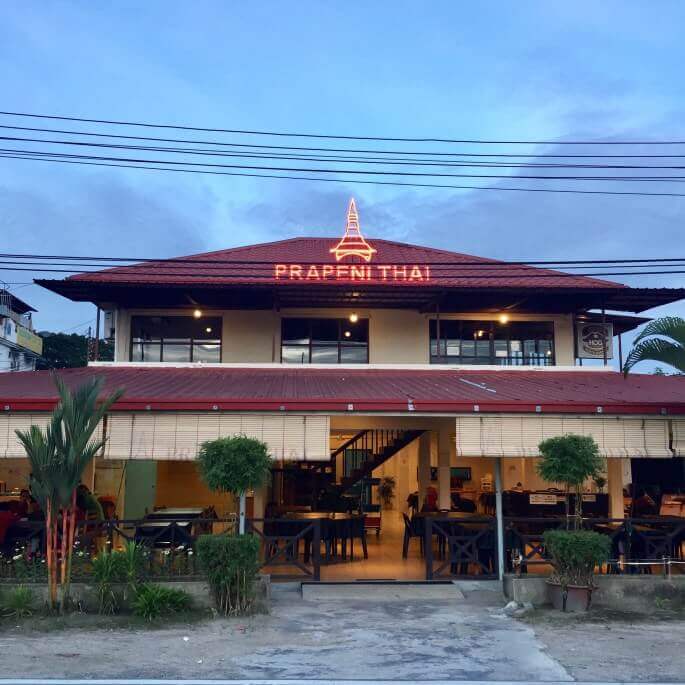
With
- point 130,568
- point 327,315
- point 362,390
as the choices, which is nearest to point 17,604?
point 130,568

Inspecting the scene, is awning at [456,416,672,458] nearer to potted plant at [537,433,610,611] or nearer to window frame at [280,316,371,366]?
potted plant at [537,433,610,611]

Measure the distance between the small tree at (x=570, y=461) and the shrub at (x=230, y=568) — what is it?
4.24 m

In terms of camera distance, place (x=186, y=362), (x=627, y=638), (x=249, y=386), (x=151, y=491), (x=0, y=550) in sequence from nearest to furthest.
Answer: (x=627, y=638) → (x=0, y=550) → (x=249, y=386) → (x=186, y=362) → (x=151, y=491)

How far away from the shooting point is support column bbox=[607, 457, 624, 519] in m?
15.2

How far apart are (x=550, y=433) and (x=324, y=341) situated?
6.77 meters

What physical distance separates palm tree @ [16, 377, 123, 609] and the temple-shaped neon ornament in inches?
352

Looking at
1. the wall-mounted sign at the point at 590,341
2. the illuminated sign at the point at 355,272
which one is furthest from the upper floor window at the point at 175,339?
the wall-mounted sign at the point at 590,341

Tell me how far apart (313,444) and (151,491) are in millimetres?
8659

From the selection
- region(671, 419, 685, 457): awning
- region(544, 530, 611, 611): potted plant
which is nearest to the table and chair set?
region(544, 530, 611, 611): potted plant

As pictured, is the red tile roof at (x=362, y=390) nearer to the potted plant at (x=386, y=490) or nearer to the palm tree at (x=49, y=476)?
the palm tree at (x=49, y=476)

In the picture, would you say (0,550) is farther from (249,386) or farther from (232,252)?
(232,252)

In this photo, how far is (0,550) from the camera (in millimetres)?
10812

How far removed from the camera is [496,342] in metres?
16.9

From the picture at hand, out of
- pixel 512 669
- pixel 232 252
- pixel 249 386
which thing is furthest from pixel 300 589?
pixel 232 252
